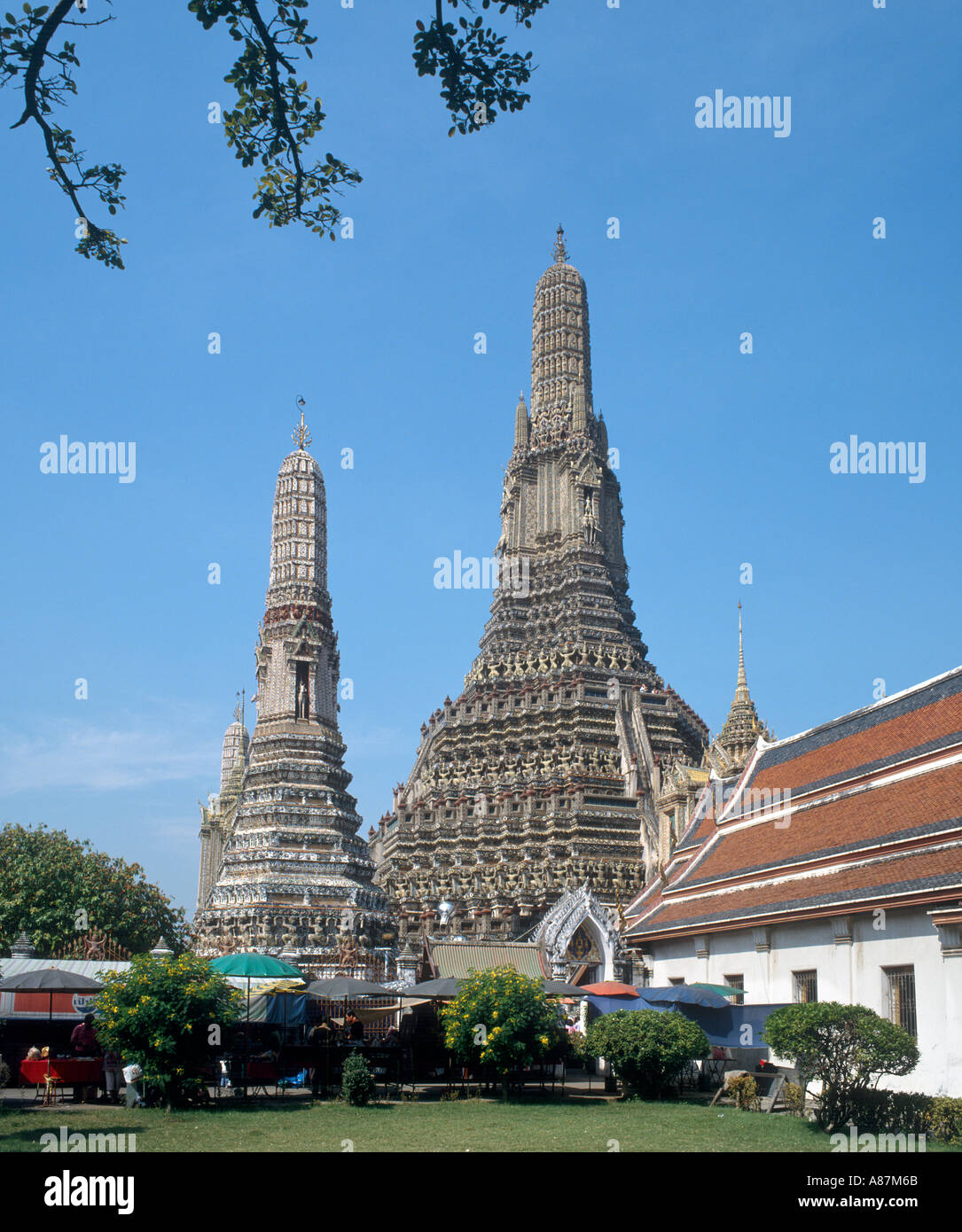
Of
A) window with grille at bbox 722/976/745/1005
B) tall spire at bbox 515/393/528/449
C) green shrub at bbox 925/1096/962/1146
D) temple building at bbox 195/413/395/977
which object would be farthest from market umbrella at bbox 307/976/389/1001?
tall spire at bbox 515/393/528/449

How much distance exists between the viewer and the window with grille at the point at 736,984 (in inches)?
1030

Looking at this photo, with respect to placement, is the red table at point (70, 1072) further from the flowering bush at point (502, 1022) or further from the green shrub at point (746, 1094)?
the green shrub at point (746, 1094)

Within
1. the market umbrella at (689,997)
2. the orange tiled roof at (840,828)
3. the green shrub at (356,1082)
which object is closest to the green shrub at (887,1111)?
the orange tiled roof at (840,828)

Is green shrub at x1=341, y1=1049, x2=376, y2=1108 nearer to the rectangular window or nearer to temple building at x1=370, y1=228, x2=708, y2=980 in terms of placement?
temple building at x1=370, y1=228, x2=708, y2=980

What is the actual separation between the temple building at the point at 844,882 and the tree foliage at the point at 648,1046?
249 centimetres

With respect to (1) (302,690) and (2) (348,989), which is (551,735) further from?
(2) (348,989)

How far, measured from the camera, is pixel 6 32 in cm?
1019

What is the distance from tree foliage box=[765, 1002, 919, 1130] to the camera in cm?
1780

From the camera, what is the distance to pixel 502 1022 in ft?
77.8

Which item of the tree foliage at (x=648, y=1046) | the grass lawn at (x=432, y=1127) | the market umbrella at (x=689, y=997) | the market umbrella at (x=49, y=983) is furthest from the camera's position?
the market umbrella at (x=689, y=997)

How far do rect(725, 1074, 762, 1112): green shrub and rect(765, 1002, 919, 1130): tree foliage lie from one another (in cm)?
351

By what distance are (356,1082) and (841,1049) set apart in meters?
9.07

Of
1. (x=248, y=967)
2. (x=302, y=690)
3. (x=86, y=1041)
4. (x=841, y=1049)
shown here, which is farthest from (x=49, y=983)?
(x=302, y=690)
